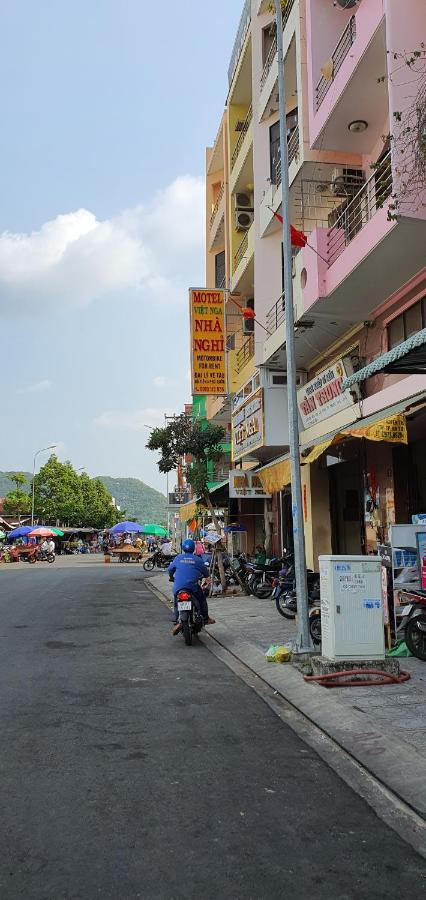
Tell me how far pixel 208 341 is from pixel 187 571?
1449 cm

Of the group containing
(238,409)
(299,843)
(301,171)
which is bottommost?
(299,843)

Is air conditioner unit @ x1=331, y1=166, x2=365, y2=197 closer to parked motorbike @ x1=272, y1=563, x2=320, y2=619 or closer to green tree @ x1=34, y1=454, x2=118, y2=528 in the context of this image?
parked motorbike @ x1=272, y1=563, x2=320, y2=619

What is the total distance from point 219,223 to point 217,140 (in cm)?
462

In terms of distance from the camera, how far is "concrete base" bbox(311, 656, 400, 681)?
7.29 m

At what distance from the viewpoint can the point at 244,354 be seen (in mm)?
24234

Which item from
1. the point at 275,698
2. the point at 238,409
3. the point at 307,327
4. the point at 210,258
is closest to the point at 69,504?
the point at 210,258

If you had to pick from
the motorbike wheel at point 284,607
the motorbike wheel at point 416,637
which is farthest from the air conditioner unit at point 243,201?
the motorbike wheel at point 416,637

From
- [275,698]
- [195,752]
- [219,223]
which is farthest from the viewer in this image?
[219,223]

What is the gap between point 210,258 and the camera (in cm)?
3164

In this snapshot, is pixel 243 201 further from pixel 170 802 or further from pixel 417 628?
pixel 170 802

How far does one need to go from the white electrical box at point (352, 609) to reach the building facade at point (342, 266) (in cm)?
203

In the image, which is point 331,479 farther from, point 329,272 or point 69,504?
point 69,504

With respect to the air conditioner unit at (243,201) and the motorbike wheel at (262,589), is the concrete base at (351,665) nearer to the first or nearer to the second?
the motorbike wheel at (262,589)

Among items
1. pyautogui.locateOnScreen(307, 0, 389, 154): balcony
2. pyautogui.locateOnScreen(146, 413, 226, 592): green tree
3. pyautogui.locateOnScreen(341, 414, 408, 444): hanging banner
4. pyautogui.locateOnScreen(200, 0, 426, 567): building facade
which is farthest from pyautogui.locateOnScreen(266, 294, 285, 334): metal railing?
pyautogui.locateOnScreen(341, 414, 408, 444): hanging banner
